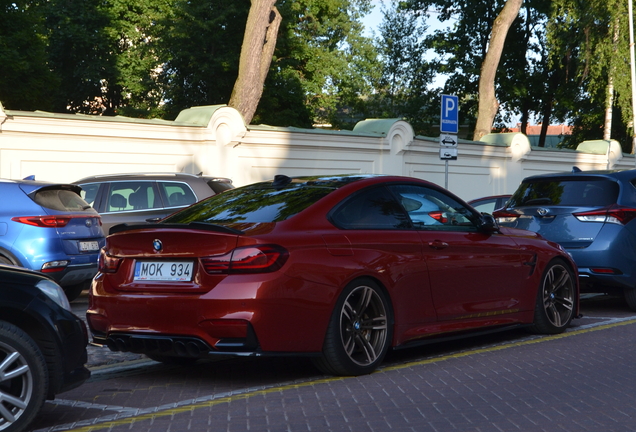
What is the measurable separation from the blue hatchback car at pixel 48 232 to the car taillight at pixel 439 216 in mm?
4714

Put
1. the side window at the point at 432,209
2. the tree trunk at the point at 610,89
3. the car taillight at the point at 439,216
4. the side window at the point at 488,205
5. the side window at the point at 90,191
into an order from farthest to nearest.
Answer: the tree trunk at the point at 610,89, the side window at the point at 488,205, the side window at the point at 90,191, the car taillight at the point at 439,216, the side window at the point at 432,209

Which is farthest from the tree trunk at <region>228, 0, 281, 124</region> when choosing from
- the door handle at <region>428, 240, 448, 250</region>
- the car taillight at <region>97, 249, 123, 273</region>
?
the car taillight at <region>97, 249, 123, 273</region>

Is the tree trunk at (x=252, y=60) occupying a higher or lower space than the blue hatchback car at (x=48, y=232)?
higher

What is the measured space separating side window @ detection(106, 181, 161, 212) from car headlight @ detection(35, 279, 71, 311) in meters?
7.84

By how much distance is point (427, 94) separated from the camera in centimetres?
4834

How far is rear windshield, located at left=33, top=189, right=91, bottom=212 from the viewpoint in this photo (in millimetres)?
10008

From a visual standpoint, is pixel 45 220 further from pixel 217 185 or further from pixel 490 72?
pixel 490 72

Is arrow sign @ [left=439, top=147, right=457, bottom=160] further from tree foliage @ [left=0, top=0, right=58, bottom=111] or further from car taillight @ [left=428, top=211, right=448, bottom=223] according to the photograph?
tree foliage @ [left=0, top=0, right=58, bottom=111]

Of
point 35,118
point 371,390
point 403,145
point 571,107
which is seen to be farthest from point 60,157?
point 571,107

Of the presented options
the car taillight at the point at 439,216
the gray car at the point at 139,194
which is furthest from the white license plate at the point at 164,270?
the gray car at the point at 139,194

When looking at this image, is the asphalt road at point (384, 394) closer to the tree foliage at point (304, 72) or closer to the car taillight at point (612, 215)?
the car taillight at point (612, 215)

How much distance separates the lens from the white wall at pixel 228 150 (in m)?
15.9

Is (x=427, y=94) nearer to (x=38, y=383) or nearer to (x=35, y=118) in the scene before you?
(x=35, y=118)

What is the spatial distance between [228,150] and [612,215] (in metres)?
10.4
